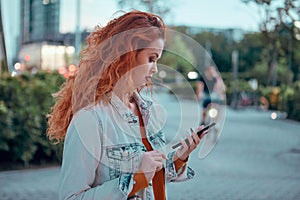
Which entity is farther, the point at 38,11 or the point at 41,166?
the point at 38,11

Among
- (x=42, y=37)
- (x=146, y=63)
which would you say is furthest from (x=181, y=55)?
(x=42, y=37)

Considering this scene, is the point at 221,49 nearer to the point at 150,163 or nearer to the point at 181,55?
the point at 181,55

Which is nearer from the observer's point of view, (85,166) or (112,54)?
(85,166)

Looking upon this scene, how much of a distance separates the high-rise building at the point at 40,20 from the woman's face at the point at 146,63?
15190 mm

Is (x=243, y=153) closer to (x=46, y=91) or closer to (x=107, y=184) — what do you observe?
(x=46, y=91)

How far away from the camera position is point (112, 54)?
180cm

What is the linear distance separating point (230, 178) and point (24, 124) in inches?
122

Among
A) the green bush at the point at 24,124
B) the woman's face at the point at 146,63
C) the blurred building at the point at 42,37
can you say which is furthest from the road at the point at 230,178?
the blurred building at the point at 42,37

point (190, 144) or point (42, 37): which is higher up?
point (190, 144)

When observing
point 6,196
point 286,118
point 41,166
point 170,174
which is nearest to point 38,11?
point 286,118

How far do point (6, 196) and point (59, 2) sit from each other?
10.9 m

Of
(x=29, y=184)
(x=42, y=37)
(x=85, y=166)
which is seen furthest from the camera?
(x=42, y=37)

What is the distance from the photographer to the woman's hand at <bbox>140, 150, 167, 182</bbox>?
1.69 meters

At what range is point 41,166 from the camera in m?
8.57
